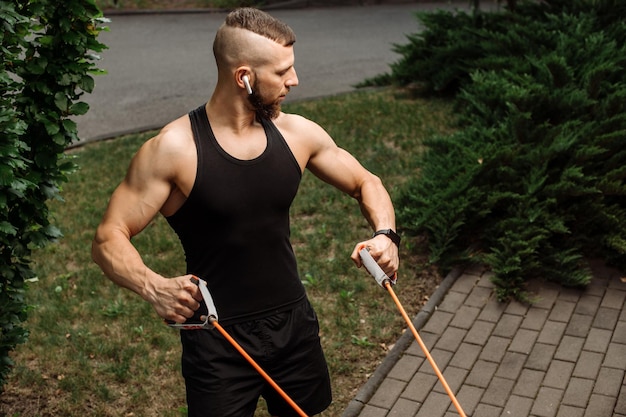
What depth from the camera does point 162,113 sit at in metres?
11.4

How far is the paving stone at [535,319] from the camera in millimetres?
6008

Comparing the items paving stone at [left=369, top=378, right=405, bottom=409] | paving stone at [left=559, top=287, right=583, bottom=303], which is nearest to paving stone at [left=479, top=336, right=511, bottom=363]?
paving stone at [left=369, top=378, right=405, bottom=409]

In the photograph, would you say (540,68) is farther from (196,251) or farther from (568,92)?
(196,251)

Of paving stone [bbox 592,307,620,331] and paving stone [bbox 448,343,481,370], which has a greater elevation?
paving stone [bbox 592,307,620,331]

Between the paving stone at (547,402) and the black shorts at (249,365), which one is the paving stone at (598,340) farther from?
the black shorts at (249,365)

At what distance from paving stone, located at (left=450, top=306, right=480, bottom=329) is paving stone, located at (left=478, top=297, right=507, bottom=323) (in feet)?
0.16

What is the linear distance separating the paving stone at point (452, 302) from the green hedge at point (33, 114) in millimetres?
2889

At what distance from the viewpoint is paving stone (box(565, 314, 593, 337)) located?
19.4 ft

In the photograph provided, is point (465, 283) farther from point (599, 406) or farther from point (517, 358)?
point (599, 406)

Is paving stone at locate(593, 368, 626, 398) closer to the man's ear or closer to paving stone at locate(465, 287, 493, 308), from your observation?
paving stone at locate(465, 287, 493, 308)

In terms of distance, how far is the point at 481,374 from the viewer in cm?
548

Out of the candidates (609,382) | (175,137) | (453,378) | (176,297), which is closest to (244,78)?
(175,137)

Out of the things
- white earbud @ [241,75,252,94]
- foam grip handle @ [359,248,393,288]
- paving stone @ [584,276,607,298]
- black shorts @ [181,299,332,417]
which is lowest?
paving stone @ [584,276,607,298]

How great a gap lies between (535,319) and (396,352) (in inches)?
43.3
